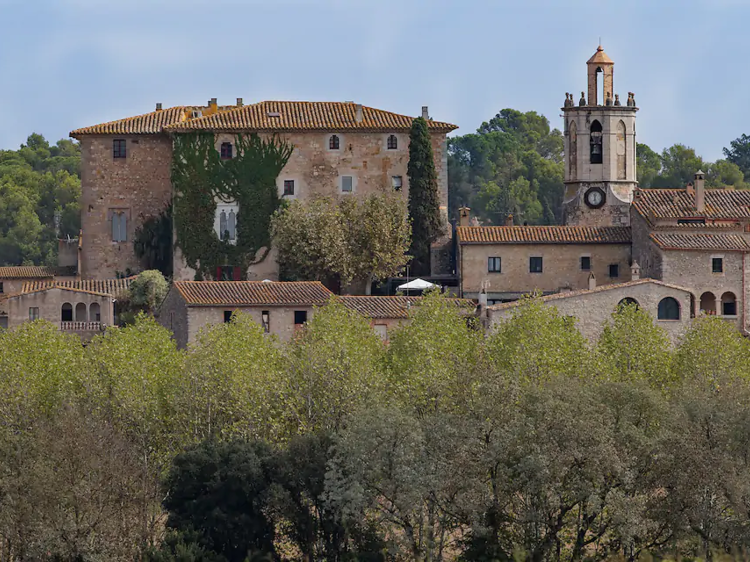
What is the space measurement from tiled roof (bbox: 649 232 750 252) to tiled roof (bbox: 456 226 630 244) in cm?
309

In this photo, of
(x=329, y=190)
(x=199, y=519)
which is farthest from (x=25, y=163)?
(x=199, y=519)

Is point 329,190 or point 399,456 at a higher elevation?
point 329,190

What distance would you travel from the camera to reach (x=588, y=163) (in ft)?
256

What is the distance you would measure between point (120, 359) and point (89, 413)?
3.08 meters

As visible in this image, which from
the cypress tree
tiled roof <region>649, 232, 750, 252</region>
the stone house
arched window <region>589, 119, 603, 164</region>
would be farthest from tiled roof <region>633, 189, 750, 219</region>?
the stone house

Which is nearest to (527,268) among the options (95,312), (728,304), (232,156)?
(728,304)

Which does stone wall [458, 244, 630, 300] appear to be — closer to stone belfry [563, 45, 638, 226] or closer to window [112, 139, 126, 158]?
stone belfry [563, 45, 638, 226]

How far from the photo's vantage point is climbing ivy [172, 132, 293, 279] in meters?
78.6

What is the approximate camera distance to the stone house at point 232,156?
79.0 metres

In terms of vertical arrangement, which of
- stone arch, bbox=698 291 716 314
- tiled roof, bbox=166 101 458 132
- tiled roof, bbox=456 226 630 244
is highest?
tiled roof, bbox=166 101 458 132

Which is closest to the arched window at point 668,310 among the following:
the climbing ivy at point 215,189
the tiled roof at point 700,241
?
the tiled roof at point 700,241

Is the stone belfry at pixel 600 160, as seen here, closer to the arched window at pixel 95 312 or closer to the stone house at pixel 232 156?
the stone house at pixel 232 156

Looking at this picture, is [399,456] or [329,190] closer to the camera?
[399,456]

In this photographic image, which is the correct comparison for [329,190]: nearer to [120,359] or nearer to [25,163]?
[120,359]
